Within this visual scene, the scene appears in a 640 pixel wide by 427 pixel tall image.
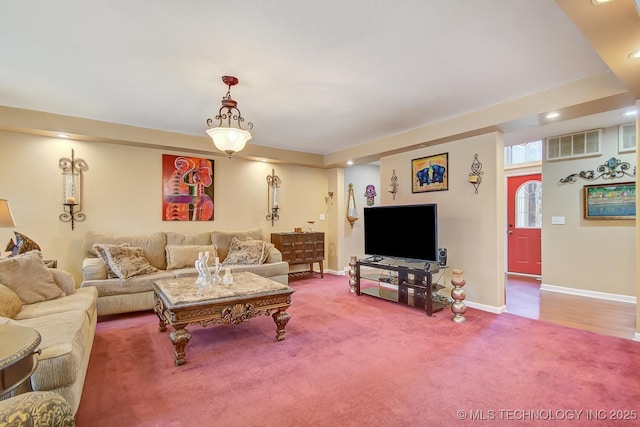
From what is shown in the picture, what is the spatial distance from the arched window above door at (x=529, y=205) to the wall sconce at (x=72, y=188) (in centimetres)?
750

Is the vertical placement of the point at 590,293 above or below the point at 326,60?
below

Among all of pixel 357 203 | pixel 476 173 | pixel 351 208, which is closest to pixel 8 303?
pixel 476 173

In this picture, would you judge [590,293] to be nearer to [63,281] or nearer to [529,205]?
[529,205]

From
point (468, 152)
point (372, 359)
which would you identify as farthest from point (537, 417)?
point (468, 152)

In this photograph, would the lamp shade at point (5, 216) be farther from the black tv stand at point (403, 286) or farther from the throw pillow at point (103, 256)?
the black tv stand at point (403, 286)

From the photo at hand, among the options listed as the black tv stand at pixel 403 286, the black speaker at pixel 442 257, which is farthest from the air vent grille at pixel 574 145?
the black tv stand at pixel 403 286

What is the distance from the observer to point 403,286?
4.27 metres

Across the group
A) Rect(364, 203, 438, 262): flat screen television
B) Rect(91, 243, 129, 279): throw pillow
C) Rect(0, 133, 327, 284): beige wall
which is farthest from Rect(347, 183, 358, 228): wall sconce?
Rect(91, 243, 129, 279): throw pillow

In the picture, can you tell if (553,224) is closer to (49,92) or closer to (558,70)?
(558,70)

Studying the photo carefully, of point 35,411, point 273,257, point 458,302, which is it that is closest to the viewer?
point 35,411

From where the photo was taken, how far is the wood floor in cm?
343

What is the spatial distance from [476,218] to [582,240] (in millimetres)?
2122

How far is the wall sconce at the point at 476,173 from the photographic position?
4.07m

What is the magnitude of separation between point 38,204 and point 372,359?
450 centimetres
